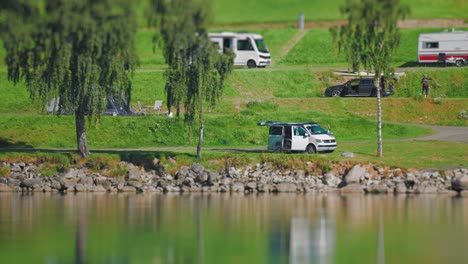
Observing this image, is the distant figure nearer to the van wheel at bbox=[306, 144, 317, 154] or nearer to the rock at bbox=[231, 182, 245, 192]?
the van wheel at bbox=[306, 144, 317, 154]

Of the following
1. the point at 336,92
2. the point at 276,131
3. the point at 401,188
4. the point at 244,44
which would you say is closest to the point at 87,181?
the point at 276,131

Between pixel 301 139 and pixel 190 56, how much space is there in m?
9.40

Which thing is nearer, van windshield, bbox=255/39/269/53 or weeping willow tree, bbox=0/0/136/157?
weeping willow tree, bbox=0/0/136/157

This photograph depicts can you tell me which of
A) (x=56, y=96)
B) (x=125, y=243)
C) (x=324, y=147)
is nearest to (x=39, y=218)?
(x=125, y=243)

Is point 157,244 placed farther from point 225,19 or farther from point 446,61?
point 225,19

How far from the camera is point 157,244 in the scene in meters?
53.5

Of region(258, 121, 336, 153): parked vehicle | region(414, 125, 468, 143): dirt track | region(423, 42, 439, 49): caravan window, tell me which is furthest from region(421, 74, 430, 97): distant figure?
region(258, 121, 336, 153): parked vehicle

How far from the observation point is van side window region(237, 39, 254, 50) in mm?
109750

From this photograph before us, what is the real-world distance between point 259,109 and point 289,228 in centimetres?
3576

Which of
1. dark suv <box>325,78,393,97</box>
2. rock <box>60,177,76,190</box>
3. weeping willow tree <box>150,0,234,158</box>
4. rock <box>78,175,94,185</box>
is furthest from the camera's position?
dark suv <box>325,78,393,97</box>

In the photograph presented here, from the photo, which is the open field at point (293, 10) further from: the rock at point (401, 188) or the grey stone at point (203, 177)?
A: the rock at point (401, 188)

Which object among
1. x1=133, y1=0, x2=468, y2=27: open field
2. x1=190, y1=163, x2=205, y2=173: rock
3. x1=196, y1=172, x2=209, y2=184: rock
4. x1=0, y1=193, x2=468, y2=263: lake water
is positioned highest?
x1=133, y1=0, x2=468, y2=27: open field

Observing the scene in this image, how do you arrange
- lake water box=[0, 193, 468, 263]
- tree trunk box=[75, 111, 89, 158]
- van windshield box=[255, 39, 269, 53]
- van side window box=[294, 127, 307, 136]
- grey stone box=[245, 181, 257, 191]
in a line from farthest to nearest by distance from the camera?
van windshield box=[255, 39, 269, 53] → van side window box=[294, 127, 307, 136] → tree trunk box=[75, 111, 89, 158] → grey stone box=[245, 181, 257, 191] → lake water box=[0, 193, 468, 263]

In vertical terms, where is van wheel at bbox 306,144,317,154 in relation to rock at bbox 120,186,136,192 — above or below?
above
